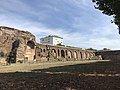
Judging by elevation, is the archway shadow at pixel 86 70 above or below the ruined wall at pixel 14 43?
below

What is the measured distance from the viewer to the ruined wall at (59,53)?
64.1 metres

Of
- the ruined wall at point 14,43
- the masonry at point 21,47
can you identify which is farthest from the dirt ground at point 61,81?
the ruined wall at point 14,43

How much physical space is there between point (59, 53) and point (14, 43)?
965 inches

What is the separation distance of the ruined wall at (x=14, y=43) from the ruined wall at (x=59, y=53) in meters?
5.64

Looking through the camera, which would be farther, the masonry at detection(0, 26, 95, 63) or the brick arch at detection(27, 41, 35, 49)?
the brick arch at detection(27, 41, 35, 49)

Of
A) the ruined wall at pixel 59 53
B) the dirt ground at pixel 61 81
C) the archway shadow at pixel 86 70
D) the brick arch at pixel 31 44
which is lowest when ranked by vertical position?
the dirt ground at pixel 61 81

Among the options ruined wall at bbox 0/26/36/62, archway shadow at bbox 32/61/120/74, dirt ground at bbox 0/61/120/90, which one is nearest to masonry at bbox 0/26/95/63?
ruined wall at bbox 0/26/36/62

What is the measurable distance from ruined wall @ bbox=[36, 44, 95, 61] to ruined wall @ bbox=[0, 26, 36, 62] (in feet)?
18.5

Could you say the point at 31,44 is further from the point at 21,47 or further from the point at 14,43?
the point at 14,43

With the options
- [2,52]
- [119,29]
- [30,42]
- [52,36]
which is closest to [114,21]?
[119,29]

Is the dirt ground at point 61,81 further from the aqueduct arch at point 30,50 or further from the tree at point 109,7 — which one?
the aqueduct arch at point 30,50

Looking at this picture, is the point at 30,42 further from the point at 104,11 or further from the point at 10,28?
the point at 104,11

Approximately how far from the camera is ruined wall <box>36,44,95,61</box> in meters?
64.1

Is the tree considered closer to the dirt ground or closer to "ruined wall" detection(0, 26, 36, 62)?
the dirt ground
